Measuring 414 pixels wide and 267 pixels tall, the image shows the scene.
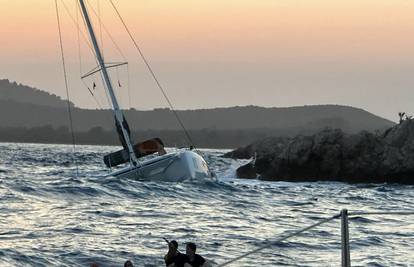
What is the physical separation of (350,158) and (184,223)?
2729cm

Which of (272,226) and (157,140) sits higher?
(157,140)

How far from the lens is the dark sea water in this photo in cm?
1903

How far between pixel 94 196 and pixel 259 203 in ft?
24.7

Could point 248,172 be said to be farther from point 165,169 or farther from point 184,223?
point 184,223

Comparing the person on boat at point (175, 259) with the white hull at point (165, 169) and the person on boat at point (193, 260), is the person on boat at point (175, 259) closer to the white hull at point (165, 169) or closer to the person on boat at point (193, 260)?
the person on boat at point (193, 260)

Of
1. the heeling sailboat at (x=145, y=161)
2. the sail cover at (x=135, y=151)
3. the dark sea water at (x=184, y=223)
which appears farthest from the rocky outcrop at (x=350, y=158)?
the sail cover at (x=135, y=151)

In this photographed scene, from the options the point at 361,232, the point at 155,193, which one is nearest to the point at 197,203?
the point at 155,193

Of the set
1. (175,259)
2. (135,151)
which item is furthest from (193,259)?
(135,151)

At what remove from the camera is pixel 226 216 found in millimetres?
28375

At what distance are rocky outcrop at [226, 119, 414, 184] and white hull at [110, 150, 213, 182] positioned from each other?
1382cm

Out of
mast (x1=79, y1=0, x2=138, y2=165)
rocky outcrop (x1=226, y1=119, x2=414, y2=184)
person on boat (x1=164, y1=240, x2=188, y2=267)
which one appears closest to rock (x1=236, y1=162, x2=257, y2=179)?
rocky outcrop (x1=226, y1=119, x2=414, y2=184)

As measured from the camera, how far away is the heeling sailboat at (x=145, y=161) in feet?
127

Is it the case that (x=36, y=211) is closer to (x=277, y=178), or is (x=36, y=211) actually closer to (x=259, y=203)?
(x=259, y=203)

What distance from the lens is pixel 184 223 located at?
2562cm
